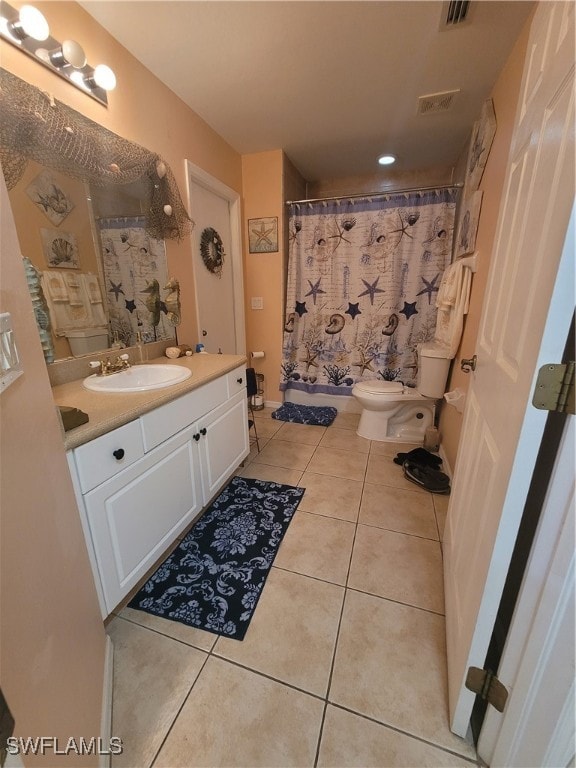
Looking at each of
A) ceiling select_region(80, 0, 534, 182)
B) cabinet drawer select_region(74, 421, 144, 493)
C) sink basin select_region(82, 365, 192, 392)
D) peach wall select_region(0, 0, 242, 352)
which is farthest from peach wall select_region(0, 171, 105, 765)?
ceiling select_region(80, 0, 534, 182)

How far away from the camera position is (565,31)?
2.15ft

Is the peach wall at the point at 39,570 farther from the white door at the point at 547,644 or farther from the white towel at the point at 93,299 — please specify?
the white door at the point at 547,644

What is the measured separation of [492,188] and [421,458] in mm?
1713

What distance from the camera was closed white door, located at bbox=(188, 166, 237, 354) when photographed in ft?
7.60

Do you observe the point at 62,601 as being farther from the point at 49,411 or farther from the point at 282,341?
the point at 282,341

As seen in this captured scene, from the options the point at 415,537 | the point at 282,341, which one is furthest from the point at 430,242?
the point at 415,537

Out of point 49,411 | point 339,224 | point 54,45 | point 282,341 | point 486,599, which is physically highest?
point 54,45

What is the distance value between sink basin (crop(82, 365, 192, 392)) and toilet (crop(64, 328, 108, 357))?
0.14 m

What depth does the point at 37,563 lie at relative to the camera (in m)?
0.64

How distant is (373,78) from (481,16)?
561mm

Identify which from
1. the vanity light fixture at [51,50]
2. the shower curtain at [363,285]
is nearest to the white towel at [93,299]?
the vanity light fixture at [51,50]

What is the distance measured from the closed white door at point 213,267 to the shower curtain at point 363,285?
0.58 m

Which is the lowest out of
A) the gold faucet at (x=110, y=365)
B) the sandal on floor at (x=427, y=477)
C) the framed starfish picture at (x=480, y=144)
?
the sandal on floor at (x=427, y=477)

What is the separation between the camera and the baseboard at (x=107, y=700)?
83cm
